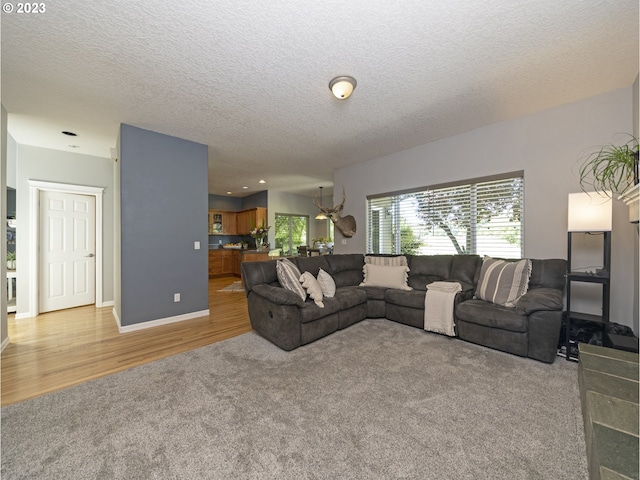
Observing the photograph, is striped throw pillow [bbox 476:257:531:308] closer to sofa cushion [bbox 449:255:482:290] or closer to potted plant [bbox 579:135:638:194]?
sofa cushion [bbox 449:255:482:290]

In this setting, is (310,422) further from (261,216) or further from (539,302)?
(261,216)

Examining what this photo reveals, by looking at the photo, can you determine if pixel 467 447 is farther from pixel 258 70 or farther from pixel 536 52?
pixel 258 70

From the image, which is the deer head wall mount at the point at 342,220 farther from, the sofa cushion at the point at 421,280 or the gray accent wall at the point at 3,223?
the gray accent wall at the point at 3,223

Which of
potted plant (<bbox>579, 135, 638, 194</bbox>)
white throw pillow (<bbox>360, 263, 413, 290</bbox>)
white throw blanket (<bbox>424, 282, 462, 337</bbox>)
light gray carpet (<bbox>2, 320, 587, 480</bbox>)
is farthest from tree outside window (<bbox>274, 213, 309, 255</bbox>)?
potted plant (<bbox>579, 135, 638, 194</bbox>)

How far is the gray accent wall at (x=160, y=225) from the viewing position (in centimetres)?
336

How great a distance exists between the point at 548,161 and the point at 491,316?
207 centimetres

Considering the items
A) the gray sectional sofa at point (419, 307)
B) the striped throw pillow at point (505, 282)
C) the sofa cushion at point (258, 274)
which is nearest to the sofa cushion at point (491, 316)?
the gray sectional sofa at point (419, 307)

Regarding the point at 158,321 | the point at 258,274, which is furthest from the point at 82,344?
the point at 258,274

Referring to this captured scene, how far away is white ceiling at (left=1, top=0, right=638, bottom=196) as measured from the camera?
5.59 ft

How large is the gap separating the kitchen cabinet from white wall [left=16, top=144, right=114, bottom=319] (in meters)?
3.77

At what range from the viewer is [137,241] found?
3438 mm

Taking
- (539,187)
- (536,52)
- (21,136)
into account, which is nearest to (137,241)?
(21,136)

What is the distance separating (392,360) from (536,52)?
9.75 feet

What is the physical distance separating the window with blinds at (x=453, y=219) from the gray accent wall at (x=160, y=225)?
318cm
